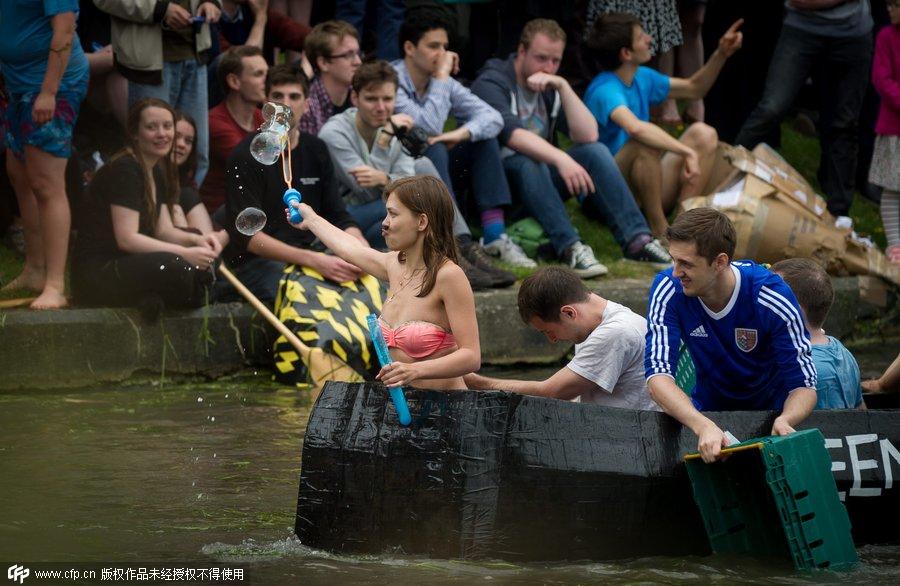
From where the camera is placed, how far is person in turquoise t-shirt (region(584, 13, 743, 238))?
11.3 meters

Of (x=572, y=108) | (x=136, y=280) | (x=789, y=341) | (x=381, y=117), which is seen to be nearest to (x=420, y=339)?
(x=789, y=341)

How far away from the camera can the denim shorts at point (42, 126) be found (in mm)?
8773

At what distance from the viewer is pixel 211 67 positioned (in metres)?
10.5

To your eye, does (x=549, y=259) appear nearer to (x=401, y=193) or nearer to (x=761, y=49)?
(x=761, y=49)

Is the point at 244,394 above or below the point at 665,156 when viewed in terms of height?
below

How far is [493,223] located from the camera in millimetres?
10695

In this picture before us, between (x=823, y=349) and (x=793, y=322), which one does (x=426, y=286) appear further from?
(x=823, y=349)

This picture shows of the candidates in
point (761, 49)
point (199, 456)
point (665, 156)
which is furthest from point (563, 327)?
point (761, 49)

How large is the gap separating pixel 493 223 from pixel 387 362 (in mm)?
5321

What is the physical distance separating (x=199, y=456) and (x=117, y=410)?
3.97 feet

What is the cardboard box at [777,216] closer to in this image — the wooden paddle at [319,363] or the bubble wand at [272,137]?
the wooden paddle at [319,363]

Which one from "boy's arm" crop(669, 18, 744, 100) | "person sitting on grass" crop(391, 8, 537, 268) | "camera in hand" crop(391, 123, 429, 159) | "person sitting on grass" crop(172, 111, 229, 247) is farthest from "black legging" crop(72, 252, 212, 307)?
"boy's arm" crop(669, 18, 744, 100)

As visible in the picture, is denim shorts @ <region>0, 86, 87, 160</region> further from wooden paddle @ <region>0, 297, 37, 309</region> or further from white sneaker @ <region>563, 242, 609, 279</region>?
white sneaker @ <region>563, 242, 609, 279</region>

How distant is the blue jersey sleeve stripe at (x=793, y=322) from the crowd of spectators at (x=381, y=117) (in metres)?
3.88
